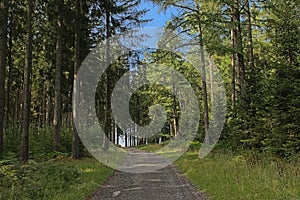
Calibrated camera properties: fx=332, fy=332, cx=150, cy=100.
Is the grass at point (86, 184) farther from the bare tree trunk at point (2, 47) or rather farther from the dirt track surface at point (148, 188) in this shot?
the bare tree trunk at point (2, 47)

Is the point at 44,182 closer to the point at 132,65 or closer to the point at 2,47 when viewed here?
the point at 2,47

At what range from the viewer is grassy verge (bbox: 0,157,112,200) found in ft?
25.2

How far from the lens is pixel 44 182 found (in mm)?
8695

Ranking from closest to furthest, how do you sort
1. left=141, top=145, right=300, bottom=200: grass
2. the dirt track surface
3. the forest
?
left=141, top=145, right=300, bottom=200: grass, the dirt track surface, the forest

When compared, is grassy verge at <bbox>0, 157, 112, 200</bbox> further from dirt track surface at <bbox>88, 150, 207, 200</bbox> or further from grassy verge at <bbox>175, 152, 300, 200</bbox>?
grassy verge at <bbox>175, 152, 300, 200</bbox>

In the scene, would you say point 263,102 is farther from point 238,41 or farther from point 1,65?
point 1,65

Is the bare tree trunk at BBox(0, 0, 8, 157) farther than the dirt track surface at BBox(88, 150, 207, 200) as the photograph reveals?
Yes

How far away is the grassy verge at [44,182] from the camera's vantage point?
25.2 feet

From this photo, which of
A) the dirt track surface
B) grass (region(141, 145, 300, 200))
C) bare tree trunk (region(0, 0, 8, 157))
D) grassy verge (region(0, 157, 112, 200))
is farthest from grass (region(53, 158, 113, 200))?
bare tree trunk (region(0, 0, 8, 157))

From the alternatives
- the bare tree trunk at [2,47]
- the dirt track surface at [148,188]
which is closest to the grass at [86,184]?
the dirt track surface at [148,188]

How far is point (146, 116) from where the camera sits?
49.1 metres

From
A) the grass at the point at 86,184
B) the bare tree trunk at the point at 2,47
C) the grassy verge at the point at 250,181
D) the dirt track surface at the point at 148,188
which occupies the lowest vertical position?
the dirt track surface at the point at 148,188

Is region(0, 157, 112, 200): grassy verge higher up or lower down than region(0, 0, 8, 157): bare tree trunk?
lower down

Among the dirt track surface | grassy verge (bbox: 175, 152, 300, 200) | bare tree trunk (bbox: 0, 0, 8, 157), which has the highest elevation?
bare tree trunk (bbox: 0, 0, 8, 157)
